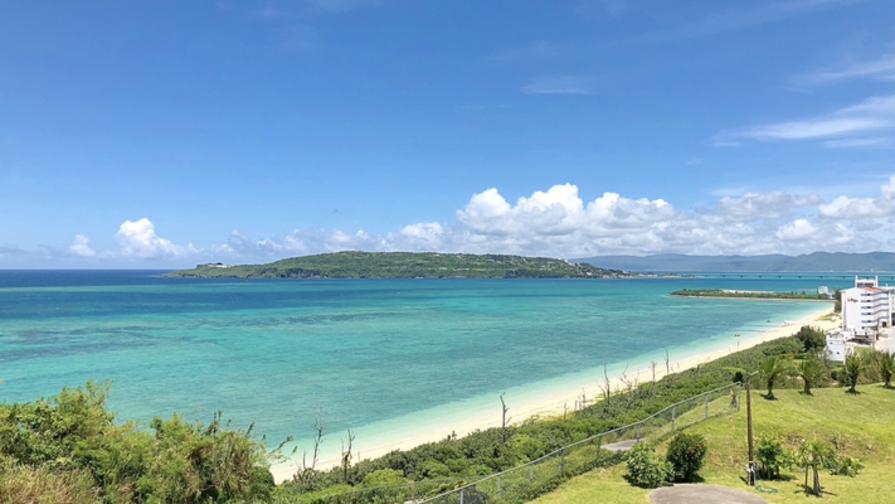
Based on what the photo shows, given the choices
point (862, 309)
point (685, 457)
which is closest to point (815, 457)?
point (685, 457)

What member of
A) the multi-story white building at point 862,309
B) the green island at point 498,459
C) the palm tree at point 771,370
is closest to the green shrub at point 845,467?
the green island at point 498,459

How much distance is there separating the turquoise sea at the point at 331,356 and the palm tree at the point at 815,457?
60.6 feet

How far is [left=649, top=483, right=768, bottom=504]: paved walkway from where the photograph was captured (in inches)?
525

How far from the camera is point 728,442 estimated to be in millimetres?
A: 17172

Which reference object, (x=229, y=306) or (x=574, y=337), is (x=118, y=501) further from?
(x=229, y=306)

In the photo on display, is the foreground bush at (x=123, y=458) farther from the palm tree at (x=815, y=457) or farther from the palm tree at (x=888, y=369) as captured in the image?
the palm tree at (x=888, y=369)

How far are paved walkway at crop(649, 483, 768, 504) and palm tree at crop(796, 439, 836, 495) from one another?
1937 mm

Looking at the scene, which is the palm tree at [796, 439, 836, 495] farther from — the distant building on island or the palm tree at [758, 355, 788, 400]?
the distant building on island

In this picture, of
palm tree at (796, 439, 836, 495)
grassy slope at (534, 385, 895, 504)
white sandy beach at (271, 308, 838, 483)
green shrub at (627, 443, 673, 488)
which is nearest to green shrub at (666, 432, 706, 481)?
green shrub at (627, 443, 673, 488)

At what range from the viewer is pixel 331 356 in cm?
4956

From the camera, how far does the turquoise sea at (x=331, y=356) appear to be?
32125 mm

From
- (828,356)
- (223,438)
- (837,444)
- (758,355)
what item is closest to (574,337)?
(758,355)

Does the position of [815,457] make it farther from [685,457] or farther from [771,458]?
[685,457]

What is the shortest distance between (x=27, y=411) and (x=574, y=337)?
56872 millimetres
